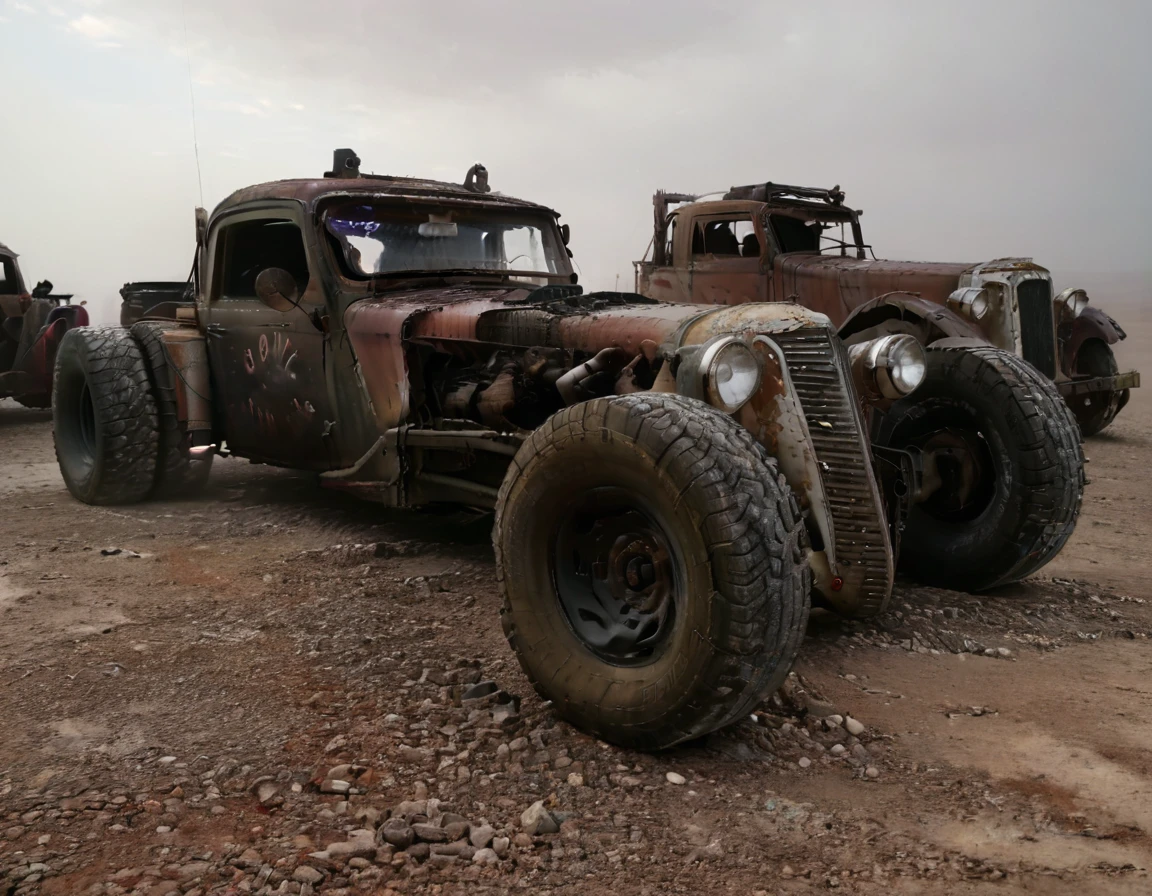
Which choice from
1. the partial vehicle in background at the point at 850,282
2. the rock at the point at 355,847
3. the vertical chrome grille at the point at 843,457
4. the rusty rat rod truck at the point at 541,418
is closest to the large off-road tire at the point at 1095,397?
the partial vehicle in background at the point at 850,282

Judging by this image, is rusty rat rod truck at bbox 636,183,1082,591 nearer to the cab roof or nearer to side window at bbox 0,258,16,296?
the cab roof

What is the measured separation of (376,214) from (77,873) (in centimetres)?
332

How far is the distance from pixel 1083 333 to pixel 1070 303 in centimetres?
34

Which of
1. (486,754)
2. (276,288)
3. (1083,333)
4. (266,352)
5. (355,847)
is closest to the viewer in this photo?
(355,847)

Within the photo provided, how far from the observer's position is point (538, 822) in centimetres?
232

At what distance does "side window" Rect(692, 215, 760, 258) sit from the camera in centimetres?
862

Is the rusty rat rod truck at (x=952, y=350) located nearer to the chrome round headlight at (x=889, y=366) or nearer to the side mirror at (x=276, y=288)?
the chrome round headlight at (x=889, y=366)

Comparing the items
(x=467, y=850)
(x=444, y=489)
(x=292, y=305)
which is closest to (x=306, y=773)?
(x=467, y=850)

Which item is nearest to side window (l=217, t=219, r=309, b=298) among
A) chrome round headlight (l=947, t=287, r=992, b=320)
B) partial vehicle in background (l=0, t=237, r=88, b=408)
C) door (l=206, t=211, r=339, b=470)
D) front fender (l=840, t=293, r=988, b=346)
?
door (l=206, t=211, r=339, b=470)

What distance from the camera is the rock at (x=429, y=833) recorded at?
226 cm

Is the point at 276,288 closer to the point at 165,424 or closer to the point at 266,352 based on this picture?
the point at 266,352

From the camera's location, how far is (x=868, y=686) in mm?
3197

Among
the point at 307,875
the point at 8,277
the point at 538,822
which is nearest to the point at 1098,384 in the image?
the point at 538,822

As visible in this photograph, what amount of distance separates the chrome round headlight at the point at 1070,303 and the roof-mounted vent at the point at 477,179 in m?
5.45
